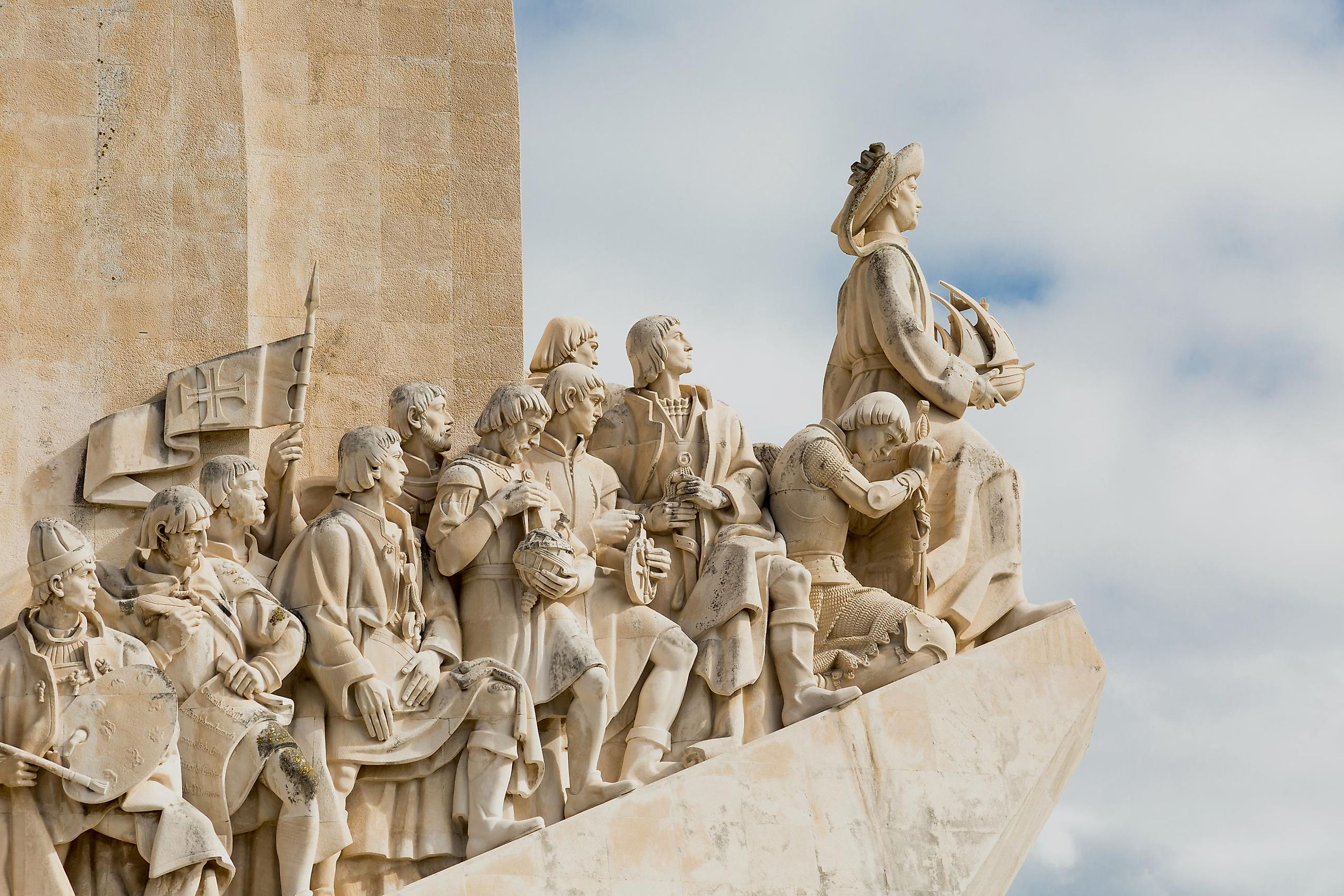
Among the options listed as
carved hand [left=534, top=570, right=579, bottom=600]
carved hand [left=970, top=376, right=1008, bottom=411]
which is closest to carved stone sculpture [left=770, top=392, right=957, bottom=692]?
carved hand [left=970, top=376, right=1008, bottom=411]

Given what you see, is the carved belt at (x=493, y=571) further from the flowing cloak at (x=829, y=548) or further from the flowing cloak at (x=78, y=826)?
the flowing cloak at (x=78, y=826)

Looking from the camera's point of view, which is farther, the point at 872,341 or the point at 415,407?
the point at 872,341

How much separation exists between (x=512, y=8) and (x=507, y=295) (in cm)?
146

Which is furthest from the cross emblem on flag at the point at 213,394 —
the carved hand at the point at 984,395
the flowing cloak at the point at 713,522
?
the carved hand at the point at 984,395

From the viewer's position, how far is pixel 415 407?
1233 centimetres

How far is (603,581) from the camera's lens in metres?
12.2

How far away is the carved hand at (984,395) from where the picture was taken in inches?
523

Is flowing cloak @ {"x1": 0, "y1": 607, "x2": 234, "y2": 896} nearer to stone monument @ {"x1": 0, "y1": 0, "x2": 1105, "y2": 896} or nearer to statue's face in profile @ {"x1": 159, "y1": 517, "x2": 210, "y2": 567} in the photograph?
stone monument @ {"x1": 0, "y1": 0, "x2": 1105, "y2": 896}

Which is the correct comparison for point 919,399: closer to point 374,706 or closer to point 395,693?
point 395,693

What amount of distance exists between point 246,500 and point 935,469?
3.18 meters

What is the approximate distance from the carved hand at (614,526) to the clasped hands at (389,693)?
3.32 ft

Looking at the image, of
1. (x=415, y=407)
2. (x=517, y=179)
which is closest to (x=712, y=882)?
(x=415, y=407)

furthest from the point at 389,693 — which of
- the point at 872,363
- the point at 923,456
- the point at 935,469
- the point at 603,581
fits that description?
the point at 872,363

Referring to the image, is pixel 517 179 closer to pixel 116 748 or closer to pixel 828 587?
pixel 828 587
